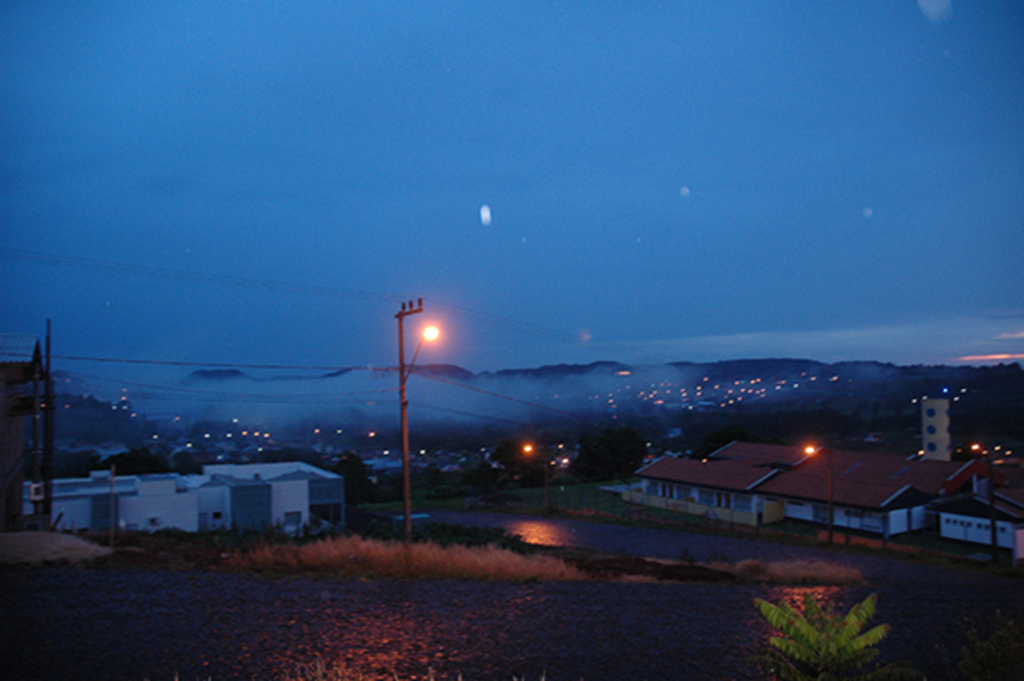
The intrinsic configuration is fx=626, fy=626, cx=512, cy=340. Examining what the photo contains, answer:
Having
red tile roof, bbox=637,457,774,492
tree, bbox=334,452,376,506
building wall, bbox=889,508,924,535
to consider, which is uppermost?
red tile roof, bbox=637,457,774,492

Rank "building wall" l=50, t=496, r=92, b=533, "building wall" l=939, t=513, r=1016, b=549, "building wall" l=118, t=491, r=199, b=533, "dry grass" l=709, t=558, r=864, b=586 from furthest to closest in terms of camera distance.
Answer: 1. "building wall" l=118, t=491, r=199, b=533
2. "building wall" l=939, t=513, r=1016, b=549
3. "building wall" l=50, t=496, r=92, b=533
4. "dry grass" l=709, t=558, r=864, b=586

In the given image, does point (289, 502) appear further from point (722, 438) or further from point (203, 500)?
point (722, 438)

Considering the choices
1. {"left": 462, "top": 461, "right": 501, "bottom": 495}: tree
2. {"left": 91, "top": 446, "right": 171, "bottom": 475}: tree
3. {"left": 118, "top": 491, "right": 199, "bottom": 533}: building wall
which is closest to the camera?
{"left": 118, "top": 491, "right": 199, "bottom": 533}: building wall

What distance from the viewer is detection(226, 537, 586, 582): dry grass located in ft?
37.8

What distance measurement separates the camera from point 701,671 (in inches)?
290

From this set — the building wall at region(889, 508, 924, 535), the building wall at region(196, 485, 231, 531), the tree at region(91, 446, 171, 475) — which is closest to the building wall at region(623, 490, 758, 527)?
the building wall at region(889, 508, 924, 535)

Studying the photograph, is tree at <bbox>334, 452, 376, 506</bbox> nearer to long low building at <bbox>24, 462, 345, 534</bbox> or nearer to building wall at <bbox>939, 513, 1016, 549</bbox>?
long low building at <bbox>24, 462, 345, 534</bbox>

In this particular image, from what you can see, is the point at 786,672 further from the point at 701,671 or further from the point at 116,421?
the point at 116,421

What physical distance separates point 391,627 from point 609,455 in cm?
4611

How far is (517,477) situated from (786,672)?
4506cm

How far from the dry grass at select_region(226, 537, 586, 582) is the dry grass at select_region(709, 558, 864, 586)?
4774 millimetres

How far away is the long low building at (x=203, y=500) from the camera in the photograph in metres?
26.2

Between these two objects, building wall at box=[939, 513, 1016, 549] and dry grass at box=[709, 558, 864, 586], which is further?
building wall at box=[939, 513, 1016, 549]

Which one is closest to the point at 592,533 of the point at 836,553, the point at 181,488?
the point at 836,553
